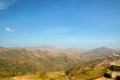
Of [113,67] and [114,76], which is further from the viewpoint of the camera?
[113,67]

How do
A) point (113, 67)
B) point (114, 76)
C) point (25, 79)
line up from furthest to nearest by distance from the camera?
1. point (25, 79)
2. point (113, 67)
3. point (114, 76)

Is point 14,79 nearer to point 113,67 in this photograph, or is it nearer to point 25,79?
point 25,79

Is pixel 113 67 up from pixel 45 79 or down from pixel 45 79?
up

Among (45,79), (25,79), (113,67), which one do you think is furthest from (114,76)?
(25,79)

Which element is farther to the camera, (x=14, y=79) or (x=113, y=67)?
(x=14, y=79)

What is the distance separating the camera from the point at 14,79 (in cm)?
17325

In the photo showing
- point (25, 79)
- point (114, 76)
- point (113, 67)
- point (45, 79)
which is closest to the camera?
point (114, 76)

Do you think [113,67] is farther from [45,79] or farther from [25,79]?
[25,79]

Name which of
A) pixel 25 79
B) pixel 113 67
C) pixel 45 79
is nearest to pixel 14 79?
pixel 25 79

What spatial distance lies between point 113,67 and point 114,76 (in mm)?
23470

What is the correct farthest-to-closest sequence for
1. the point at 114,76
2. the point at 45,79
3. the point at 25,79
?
the point at 25,79
the point at 45,79
the point at 114,76

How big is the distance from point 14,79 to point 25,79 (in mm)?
12690

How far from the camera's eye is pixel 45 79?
153 m

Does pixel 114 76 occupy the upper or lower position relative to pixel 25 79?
upper
